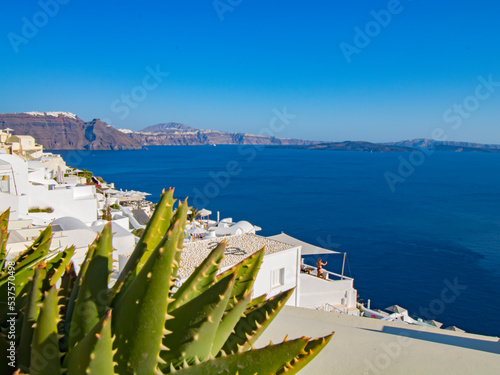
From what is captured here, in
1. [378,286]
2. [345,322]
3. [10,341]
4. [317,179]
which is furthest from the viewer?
[317,179]

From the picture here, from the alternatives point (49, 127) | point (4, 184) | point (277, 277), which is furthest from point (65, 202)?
point (49, 127)

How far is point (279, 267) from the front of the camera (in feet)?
44.2

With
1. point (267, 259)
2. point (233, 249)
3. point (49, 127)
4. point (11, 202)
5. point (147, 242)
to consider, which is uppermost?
point (49, 127)

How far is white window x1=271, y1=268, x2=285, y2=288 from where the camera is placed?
1343 cm

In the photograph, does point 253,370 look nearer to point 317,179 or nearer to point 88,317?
point 88,317

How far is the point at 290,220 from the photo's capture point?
51562 mm

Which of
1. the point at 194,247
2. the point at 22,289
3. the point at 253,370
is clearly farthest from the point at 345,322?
the point at 194,247

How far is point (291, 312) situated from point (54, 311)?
226 cm

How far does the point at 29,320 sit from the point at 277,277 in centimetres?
1280

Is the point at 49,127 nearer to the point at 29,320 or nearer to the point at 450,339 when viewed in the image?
the point at 450,339

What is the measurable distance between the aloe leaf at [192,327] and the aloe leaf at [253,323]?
28 centimetres

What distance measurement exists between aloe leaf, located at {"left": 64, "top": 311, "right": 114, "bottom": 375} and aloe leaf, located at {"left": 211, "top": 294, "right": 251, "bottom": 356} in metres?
0.45

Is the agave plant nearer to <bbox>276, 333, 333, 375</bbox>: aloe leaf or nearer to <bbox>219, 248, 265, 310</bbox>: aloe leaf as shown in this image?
<bbox>276, 333, 333, 375</bbox>: aloe leaf

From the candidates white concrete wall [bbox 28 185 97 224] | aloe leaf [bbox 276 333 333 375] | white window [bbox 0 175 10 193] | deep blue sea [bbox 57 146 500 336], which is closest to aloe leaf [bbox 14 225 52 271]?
aloe leaf [bbox 276 333 333 375]
